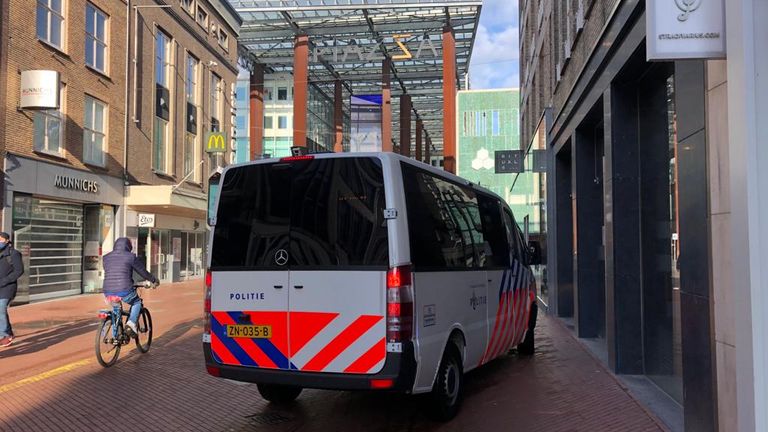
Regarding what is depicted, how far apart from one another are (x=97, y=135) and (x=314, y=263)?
60.0 feet

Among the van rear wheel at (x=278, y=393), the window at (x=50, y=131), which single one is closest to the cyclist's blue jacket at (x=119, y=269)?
the van rear wheel at (x=278, y=393)

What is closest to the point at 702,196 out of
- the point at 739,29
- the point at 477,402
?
the point at 739,29

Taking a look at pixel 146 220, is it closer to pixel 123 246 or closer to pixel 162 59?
pixel 162 59

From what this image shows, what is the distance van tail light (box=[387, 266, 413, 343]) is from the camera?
15.9ft

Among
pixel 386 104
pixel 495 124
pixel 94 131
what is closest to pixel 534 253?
pixel 94 131

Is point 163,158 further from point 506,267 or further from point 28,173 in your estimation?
point 506,267

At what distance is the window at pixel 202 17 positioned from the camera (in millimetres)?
29420

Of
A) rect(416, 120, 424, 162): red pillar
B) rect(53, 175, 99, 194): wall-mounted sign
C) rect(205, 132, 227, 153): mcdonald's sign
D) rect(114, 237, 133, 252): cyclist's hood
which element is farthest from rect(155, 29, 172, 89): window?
rect(416, 120, 424, 162): red pillar

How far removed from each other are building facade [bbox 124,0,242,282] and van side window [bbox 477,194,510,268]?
1754cm

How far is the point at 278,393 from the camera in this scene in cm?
641

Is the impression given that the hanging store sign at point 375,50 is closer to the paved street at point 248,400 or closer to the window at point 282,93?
the window at point 282,93

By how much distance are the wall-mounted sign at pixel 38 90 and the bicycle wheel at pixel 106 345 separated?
35.6 ft

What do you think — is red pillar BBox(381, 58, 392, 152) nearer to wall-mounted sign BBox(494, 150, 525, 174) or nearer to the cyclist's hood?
wall-mounted sign BBox(494, 150, 525, 174)

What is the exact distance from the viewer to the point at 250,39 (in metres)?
41.6
